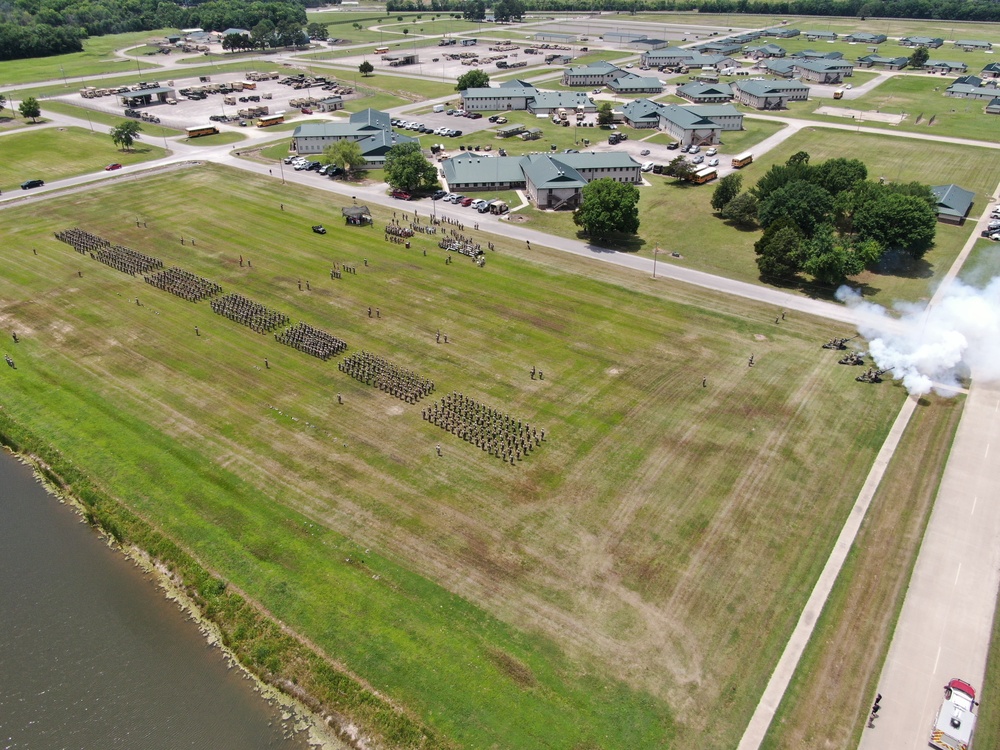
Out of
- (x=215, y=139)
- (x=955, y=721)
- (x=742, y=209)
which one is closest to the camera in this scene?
(x=955, y=721)

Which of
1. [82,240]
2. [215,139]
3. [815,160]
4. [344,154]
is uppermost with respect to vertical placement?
[344,154]

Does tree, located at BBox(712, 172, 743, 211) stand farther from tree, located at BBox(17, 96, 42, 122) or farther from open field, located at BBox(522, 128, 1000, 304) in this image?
tree, located at BBox(17, 96, 42, 122)

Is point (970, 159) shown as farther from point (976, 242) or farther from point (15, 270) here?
point (15, 270)

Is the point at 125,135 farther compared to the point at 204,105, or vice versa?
the point at 204,105

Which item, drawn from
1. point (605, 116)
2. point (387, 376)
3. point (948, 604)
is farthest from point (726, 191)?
point (948, 604)

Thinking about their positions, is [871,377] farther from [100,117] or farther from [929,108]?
[100,117]

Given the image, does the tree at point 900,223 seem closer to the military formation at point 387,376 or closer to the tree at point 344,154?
the military formation at point 387,376

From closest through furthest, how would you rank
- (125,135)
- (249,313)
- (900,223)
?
1. (249,313)
2. (900,223)
3. (125,135)
